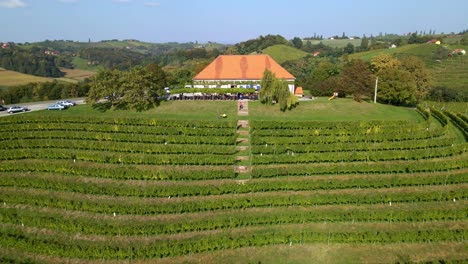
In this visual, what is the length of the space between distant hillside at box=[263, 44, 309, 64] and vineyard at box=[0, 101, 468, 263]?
10337 cm

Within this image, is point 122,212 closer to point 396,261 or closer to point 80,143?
point 80,143

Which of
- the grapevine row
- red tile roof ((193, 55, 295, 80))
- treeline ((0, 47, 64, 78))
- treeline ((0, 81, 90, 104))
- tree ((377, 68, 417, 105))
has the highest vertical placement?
treeline ((0, 47, 64, 78))

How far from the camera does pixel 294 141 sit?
34531 millimetres

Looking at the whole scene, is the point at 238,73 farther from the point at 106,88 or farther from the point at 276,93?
the point at 106,88

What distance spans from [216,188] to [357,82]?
33.7m

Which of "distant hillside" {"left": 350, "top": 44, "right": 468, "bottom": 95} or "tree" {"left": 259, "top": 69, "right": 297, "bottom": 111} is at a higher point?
"distant hillside" {"left": 350, "top": 44, "right": 468, "bottom": 95}

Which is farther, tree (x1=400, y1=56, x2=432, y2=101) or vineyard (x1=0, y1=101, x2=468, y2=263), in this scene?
Result: tree (x1=400, y1=56, x2=432, y2=101)

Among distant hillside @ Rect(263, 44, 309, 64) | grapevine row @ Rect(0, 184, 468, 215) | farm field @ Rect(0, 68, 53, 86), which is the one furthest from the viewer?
distant hillside @ Rect(263, 44, 309, 64)

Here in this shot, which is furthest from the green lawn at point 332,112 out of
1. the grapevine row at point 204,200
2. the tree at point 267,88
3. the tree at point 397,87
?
the grapevine row at point 204,200

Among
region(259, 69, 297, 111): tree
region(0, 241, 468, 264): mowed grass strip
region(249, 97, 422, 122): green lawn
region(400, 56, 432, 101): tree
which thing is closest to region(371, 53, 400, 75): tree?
region(400, 56, 432, 101): tree

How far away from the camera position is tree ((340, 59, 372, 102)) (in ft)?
166

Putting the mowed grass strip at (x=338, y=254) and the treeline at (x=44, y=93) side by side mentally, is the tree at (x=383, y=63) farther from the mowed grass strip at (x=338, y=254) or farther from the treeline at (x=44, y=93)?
the treeline at (x=44, y=93)

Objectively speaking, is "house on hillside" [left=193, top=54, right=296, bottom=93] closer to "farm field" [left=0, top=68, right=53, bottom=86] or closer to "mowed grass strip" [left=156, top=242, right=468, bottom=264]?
"mowed grass strip" [left=156, top=242, right=468, bottom=264]

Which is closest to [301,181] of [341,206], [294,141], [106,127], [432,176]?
[341,206]
